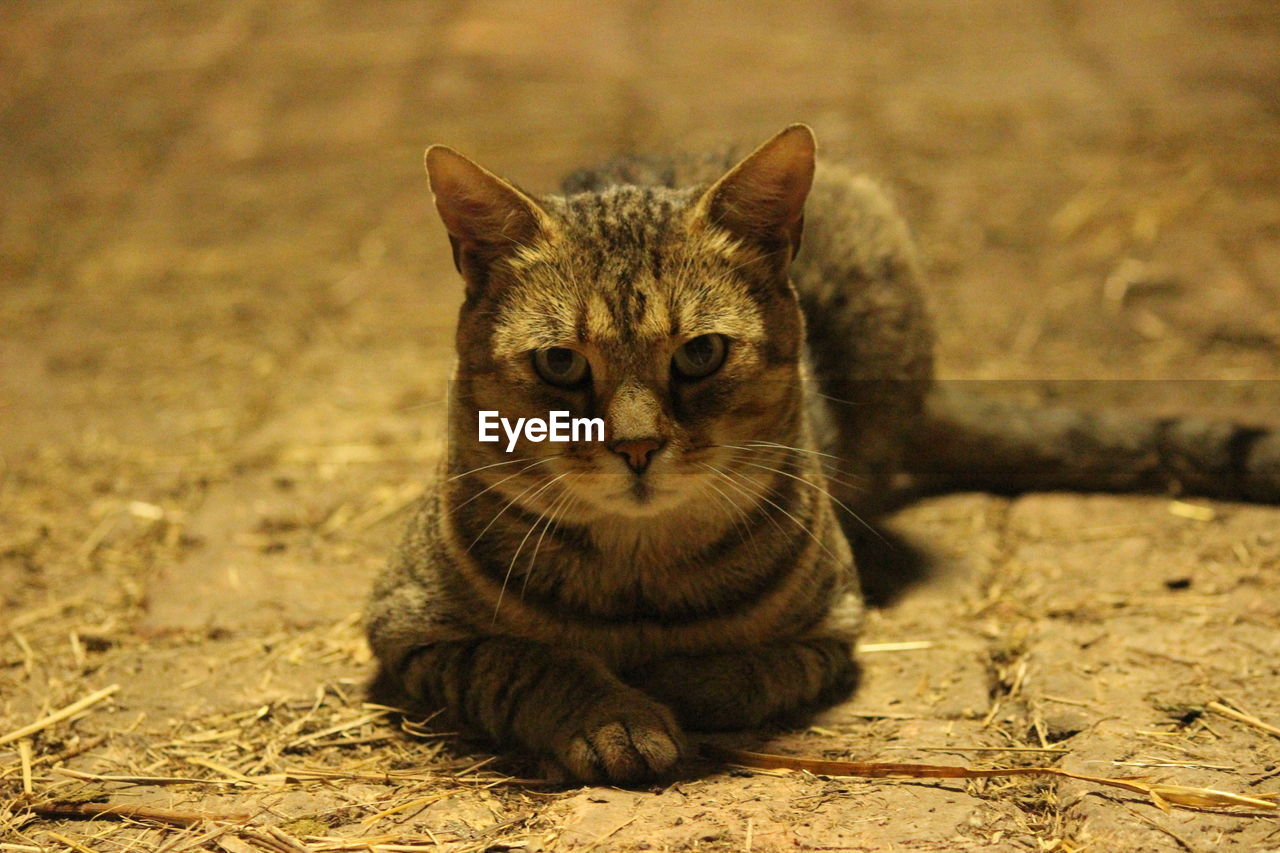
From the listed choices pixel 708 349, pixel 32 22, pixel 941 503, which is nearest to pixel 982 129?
pixel 941 503

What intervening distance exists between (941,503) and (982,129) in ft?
12.4

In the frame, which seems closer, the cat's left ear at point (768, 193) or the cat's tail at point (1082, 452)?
the cat's left ear at point (768, 193)

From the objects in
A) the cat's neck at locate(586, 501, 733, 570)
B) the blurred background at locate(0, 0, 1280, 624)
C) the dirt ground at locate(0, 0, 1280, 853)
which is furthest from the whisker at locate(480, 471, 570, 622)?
the blurred background at locate(0, 0, 1280, 624)

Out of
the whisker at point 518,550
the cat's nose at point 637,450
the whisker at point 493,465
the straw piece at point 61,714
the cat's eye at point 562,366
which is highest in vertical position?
the cat's eye at point 562,366

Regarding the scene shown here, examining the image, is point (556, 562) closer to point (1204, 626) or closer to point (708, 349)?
point (708, 349)

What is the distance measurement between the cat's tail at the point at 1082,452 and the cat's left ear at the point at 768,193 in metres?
1.64

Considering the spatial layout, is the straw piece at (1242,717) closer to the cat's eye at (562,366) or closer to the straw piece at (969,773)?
the straw piece at (969,773)

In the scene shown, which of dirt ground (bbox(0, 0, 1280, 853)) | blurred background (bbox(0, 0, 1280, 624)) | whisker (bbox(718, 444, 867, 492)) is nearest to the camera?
dirt ground (bbox(0, 0, 1280, 853))

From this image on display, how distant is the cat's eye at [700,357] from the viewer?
2.76 metres

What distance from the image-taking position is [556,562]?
9.85 feet

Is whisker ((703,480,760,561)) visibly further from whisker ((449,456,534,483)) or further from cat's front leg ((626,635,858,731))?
whisker ((449,456,534,483))

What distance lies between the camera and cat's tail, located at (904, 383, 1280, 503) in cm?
414

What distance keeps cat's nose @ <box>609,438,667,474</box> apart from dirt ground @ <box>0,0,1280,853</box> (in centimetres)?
70

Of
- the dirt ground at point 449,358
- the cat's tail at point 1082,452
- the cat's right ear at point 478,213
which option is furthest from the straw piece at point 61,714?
the cat's tail at point 1082,452
